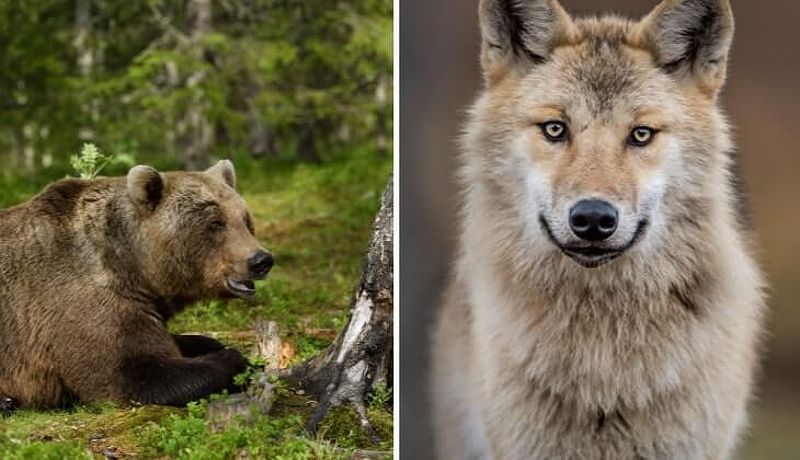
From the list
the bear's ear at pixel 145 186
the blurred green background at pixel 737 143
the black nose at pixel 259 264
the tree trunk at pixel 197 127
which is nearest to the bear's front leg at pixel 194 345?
the black nose at pixel 259 264

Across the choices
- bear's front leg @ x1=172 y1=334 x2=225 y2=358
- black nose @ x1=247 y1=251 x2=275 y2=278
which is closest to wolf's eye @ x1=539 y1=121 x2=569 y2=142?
black nose @ x1=247 y1=251 x2=275 y2=278

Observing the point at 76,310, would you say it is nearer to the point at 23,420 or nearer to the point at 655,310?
the point at 23,420

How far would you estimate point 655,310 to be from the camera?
4238 millimetres

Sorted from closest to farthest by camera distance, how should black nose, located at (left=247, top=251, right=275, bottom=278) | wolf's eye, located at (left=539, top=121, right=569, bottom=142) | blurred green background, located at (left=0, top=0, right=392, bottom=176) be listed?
wolf's eye, located at (left=539, top=121, right=569, bottom=142) < black nose, located at (left=247, top=251, right=275, bottom=278) < blurred green background, located at (left=0, top=0, right=392, bottom=176)

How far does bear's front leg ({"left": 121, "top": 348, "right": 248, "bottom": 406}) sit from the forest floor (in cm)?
7

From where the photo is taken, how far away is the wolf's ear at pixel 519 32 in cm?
439

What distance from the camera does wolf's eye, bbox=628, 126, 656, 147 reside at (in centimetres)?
412

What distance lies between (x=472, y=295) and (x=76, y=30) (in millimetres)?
5214

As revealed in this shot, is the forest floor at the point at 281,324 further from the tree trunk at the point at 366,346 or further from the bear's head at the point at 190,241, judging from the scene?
the bear's head at the point at 190,241

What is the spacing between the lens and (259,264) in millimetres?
5328

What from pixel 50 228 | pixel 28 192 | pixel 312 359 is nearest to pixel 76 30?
pixel 28 192

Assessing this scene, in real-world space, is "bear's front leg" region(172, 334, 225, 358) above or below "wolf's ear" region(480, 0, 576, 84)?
below

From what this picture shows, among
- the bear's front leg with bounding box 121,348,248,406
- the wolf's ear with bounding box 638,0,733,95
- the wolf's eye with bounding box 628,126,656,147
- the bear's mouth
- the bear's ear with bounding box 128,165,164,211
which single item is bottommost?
the bear's front leg with bounding box 121,348,248,406

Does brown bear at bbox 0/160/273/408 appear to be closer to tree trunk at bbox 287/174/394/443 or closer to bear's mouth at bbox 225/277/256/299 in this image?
bear's mouth at bbox 225/277/256/299
